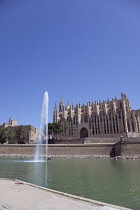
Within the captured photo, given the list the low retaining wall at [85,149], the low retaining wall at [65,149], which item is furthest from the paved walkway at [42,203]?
the low retaining wall at [65,149]

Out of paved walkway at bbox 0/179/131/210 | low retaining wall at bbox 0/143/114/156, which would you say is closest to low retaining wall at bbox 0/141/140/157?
low retaining wall at bbox 0/143/114/156

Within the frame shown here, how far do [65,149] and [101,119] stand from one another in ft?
106

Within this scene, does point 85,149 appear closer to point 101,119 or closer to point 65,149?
point 65,149

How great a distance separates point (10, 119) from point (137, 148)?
10232 centimetres

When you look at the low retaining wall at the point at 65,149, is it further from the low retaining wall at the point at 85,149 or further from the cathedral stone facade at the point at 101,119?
the cathedral stone facade at the point at 101,119

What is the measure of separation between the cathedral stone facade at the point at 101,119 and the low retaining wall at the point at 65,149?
→ 69.2 feet

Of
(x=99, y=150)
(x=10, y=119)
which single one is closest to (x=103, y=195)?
(x=99, y=150)

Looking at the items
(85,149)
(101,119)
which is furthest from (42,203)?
(101,119)

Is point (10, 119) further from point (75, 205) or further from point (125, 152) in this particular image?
point (75, 205)

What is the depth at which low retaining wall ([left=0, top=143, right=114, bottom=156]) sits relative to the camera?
5041 cm

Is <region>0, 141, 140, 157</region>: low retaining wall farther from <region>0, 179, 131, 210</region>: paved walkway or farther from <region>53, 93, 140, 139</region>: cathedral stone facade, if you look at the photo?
<region>0, 179, 131, 210</region>: paved walkway

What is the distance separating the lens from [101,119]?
80.6 meters

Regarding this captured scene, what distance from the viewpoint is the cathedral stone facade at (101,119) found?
73.6 meters

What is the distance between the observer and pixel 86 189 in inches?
480
